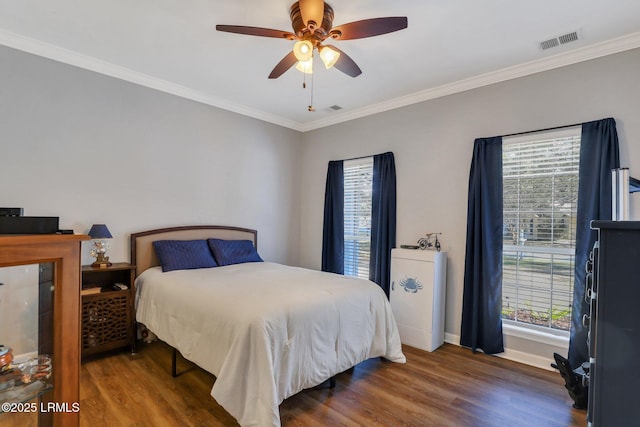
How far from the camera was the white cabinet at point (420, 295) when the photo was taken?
330 centimetres

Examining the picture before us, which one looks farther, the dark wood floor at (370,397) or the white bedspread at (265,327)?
the dark wood floor at (370,397)

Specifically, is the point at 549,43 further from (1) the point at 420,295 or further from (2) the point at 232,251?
(2) the point at 232,251

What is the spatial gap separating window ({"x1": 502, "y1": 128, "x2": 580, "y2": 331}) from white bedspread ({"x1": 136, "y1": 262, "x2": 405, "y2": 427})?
4.46 ft

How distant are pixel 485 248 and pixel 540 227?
0.52 metres

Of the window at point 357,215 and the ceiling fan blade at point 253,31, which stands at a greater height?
the ceiling fan blade at point 253,31

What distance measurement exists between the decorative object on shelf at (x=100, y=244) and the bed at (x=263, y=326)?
28cm

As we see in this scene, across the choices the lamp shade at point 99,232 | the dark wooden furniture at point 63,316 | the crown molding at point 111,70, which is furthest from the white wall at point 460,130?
the dark wooden furniture at point 63,316

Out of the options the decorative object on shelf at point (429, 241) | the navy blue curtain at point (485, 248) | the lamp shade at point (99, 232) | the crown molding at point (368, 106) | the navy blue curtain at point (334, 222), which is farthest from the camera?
the navy blue curtain at point (334, 222)

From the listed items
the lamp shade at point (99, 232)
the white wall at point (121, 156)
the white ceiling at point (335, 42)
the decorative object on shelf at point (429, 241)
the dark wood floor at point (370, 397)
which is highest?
the white ceiling at point (335, 42)

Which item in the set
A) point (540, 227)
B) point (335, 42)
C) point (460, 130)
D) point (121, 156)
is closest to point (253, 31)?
point (335, 42)

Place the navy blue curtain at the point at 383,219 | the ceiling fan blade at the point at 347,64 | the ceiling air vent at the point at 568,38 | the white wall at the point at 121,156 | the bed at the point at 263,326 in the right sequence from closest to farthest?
the bed at the point at 263,326 < the ceiling fan blade at the point at 347,64 < the ceiling air vent at the point at 568,38 < the white wall at the point at 121,156 < the navy blue curtain at the point at 383,219

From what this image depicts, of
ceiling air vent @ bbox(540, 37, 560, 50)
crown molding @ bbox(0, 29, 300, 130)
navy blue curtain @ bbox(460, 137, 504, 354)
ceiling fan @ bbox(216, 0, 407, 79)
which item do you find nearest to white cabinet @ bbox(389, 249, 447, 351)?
navy blue curtain @ bbox(460, 137, 504, 354)

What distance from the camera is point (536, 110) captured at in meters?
3.00

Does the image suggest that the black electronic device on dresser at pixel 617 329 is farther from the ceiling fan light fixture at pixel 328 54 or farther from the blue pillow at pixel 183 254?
the blue pillow at pixel 183 254
